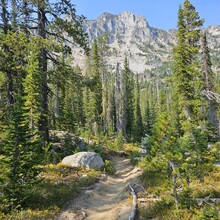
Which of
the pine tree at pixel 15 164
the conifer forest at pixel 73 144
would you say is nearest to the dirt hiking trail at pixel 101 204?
the conifer forest at pixel 73 144

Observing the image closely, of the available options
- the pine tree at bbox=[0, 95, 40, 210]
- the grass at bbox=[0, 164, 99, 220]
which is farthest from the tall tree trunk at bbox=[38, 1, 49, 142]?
the pine tree at bbox=[0, 95, 40, 210]

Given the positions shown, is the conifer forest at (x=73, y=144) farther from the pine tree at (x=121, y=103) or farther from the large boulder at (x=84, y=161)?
the pine tree at (x=121, y=103)

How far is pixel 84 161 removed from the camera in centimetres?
1723

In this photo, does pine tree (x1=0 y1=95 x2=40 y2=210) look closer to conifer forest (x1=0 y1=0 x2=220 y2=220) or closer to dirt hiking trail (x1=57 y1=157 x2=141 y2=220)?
conifer forest (x1=0 y1=0 x2=220 y2=220)

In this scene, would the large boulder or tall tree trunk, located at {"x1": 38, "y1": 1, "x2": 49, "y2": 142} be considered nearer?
the large boulder

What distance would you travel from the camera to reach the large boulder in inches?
671

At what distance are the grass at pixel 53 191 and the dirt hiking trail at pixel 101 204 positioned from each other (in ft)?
1.35

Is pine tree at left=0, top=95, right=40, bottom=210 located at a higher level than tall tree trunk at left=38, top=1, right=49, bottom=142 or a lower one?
lower

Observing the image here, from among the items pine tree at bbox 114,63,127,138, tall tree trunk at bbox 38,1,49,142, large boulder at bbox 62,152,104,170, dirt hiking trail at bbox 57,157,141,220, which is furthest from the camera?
Result: pine tree at bbox 114,63,127,138

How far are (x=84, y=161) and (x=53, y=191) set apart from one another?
5221 millimetres

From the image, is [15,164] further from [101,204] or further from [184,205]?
[184,205]

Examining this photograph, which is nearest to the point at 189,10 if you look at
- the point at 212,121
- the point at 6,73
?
the point at 212,121

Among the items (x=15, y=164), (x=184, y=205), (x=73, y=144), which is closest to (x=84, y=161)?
(x=73, y=144)

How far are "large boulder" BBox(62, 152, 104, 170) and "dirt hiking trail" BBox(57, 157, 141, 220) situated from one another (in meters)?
1.91
